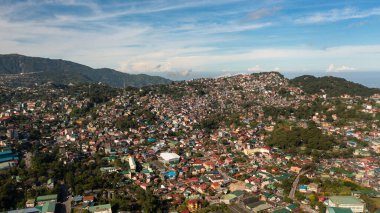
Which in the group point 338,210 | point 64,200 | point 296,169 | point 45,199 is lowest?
point 64,200

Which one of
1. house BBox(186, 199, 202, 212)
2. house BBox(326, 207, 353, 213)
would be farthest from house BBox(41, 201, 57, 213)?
house BBox(326, 207, 353, 213)

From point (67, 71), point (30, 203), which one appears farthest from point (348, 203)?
point (67, 71)

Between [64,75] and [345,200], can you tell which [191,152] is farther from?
[64,75]

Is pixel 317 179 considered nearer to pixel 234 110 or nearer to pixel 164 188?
pixel 164 188

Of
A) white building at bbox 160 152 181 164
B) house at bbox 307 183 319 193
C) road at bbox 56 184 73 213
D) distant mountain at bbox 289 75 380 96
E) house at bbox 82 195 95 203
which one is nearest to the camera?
road at bbox 56 184 73 213

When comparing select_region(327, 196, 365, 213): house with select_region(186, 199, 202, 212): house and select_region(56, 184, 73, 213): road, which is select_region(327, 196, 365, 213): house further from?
select_region(56, 184, 73, 213): road
